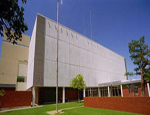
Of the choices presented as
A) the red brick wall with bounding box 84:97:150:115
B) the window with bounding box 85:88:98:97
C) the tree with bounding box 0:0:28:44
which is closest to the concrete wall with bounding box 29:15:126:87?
the window with bounding box 85:88:98:97

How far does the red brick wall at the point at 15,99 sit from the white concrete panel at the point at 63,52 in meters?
11.2

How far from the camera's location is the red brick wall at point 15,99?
19.5 metres

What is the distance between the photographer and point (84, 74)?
34.1m

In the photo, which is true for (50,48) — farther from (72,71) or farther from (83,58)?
(83,58)

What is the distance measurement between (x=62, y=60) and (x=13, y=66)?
54.4 ft

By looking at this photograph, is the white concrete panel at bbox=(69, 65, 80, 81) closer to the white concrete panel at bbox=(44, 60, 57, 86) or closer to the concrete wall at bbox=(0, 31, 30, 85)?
the white concrete panel at bbox=(44, 60, 57, 86)

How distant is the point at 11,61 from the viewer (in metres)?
34.9

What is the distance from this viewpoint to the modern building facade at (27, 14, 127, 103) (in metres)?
25.1

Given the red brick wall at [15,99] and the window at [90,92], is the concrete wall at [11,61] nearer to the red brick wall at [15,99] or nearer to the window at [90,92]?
the red brick wall at [15,99]

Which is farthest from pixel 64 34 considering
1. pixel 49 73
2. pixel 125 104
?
pixel 125 104

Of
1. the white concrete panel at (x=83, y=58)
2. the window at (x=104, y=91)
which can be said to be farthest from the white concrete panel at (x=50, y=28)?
the window at (x=104, y=91)

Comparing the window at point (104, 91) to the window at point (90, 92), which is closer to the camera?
the window at point (90, 92)

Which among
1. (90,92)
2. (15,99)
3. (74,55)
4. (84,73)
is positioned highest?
(74,55)

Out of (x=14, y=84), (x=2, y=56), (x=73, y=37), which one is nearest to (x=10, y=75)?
(x=14, y=84)
